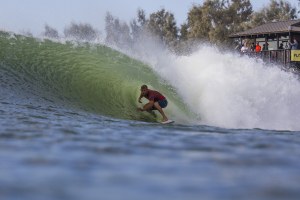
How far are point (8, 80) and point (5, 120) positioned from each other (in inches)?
223

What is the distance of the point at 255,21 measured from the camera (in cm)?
6156

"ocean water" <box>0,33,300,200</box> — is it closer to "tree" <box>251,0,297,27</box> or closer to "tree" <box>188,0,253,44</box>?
"tree" <box>188,0,253,44</box>

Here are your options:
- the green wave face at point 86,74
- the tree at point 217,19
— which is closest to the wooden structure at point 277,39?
the green wave face at point 86,74

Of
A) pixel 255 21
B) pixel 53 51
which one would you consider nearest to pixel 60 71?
pixel 53 51

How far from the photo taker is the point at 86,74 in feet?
53.9

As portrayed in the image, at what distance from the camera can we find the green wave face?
46.8 feet

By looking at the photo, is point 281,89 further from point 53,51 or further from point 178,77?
point 53,51

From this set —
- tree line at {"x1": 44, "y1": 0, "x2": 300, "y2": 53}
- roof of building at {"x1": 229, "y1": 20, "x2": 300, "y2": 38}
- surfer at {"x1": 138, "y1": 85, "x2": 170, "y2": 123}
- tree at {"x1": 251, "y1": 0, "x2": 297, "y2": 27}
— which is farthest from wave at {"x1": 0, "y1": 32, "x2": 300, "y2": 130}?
tree at {"x1": 251, "y1": 0, "x2": 297, "y2": 27}

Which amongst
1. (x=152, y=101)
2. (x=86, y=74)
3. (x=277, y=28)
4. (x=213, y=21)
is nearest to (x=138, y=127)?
(x=152, y=101)

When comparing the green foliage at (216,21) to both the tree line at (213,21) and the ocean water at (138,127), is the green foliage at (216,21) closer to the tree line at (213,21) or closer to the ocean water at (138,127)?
the tree line at (213,21)

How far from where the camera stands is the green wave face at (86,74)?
14273 millimetres

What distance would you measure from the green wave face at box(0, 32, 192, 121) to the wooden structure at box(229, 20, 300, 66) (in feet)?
37.8

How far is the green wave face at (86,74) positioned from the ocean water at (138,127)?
40 mm

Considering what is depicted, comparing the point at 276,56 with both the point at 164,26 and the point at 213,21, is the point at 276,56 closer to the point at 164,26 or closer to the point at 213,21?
the point at 213,21
